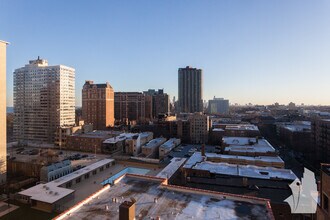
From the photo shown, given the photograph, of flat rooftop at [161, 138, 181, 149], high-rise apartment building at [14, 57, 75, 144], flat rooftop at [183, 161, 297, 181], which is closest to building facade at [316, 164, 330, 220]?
flat rooftop at [183, 161, 297, 181]

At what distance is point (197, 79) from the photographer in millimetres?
→ 191875

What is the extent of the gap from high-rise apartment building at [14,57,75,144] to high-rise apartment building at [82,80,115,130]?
9.84 meters

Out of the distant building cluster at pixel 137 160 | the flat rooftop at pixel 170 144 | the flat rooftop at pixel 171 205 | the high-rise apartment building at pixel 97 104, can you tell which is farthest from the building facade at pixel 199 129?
the flat rooftop at pixel 171 205

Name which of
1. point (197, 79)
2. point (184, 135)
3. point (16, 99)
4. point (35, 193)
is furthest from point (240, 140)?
point (197, 79)

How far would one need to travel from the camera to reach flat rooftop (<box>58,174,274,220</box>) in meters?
15.1

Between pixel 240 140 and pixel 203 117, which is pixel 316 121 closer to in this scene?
pixel 240 140

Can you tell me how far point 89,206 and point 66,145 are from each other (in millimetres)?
59805

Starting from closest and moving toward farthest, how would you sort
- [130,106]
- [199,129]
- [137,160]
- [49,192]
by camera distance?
[49,192] → [137,160] → [199,129] → [130,106]

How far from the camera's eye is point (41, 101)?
8994 centimetres

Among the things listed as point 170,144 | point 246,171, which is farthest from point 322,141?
point 170,144

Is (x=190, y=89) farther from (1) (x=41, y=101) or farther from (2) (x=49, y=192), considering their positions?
(2) (x=49, y=192)

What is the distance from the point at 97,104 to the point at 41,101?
23040 millimetres

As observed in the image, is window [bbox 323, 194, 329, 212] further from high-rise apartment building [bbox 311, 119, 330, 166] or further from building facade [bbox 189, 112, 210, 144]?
building facade [bbox 189, 112, 210, 144]

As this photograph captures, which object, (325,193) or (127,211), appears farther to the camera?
(325,193)
